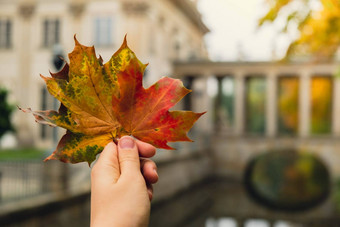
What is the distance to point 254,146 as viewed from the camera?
32469 mm

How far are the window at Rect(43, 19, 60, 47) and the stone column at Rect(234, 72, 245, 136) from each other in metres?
12.1

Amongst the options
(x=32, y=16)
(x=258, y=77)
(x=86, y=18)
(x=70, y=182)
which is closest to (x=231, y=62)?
(x=258, y=77)

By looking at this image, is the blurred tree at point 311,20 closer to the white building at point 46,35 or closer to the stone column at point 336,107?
the white building at point 46,35

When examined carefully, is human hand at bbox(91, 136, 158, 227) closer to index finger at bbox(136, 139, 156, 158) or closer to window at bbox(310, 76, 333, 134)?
index finger at bbox(136, 139, 156, 158)

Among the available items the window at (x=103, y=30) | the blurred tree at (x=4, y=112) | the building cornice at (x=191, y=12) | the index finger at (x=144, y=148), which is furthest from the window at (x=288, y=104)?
the index finger at (x=144, y=148)

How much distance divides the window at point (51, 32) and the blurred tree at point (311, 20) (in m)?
19.5

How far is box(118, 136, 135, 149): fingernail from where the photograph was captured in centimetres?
105

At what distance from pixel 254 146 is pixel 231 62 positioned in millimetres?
5680

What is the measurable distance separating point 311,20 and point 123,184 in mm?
6400

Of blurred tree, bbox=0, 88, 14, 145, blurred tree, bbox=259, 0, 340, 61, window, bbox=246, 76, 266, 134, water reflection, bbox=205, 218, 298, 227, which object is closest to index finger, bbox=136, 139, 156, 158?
blurred tree, bbox=259, 0, 340, 61

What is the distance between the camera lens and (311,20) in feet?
22.8

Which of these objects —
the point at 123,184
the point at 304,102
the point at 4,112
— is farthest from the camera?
the point at 304,102

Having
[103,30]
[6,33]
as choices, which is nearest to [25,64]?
[6,33]

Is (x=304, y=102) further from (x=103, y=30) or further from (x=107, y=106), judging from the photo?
(x=107, y=106)
